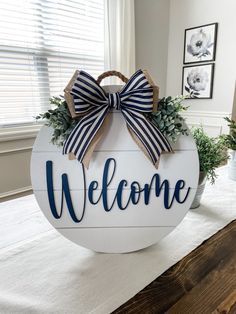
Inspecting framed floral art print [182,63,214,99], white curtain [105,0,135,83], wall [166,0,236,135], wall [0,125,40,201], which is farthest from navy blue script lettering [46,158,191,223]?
wall [166,0,236,135]

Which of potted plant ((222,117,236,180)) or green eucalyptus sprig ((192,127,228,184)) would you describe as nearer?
green eucalyptus sprig ((192,127,228,184))

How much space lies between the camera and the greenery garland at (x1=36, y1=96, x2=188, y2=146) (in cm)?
47

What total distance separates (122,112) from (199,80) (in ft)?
8.44

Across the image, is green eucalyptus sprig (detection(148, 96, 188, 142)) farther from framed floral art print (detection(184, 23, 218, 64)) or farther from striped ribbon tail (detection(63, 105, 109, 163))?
framed floral art print (detection(184, 23, 218, 64))

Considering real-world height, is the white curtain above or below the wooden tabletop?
above

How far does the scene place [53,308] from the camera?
0.40m

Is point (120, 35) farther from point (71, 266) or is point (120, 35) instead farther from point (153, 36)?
point (71, 266)

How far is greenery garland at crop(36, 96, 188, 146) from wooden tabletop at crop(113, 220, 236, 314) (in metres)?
0.28

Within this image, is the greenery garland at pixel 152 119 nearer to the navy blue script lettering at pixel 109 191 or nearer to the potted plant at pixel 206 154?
the navy blue script lettering at pixel 109 191

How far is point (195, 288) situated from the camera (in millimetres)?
437

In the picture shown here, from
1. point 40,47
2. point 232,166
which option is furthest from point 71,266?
point 40,47

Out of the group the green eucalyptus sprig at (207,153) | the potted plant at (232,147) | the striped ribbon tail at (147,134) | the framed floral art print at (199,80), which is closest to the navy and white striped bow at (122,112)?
the striped ribbon tail at (147,134)

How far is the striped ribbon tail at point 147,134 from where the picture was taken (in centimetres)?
46

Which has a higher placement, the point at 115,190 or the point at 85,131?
the point at 85,131
